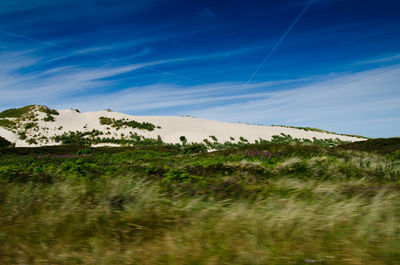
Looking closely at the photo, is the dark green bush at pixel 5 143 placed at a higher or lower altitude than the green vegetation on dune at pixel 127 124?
lower

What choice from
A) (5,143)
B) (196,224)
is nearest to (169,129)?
(5,143)

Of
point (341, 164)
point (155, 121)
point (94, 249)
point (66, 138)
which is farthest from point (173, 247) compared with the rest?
point (155, 121)

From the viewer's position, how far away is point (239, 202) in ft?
14.9

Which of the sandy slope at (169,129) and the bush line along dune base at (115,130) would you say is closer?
the bush line along dune base at (115,130)

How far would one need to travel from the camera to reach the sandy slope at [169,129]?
37.1 m

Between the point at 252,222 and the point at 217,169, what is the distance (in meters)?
6.38

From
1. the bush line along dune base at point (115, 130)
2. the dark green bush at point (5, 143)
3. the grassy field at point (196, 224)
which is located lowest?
the grassy field at point (196, 224)

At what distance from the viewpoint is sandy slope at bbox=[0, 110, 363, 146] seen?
37.1 m

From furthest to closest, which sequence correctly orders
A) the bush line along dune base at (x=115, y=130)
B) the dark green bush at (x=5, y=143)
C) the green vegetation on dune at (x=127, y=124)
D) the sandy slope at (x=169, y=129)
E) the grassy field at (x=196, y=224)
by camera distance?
the green vegetation on dune at (x=127, y=124) → the sandy slope at (x=169, y=129) → the bush line along dune base at (x=115, y=130) → the dark green bush at (x=5, y=143) → the grassy field at (x=196, y=224)

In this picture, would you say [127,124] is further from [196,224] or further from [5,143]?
[196,224]

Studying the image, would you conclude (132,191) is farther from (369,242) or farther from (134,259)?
(369,242)

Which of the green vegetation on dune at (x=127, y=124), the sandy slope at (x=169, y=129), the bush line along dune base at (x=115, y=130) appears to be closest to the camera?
the bush line along dune base at (x=115, y=130)

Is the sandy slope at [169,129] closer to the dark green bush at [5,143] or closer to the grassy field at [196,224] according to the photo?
the dark green bush at [5,143]

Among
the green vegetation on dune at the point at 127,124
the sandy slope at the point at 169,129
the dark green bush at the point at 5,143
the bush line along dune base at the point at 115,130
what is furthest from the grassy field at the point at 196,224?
the green vegetation on dune at the point at 127,124
